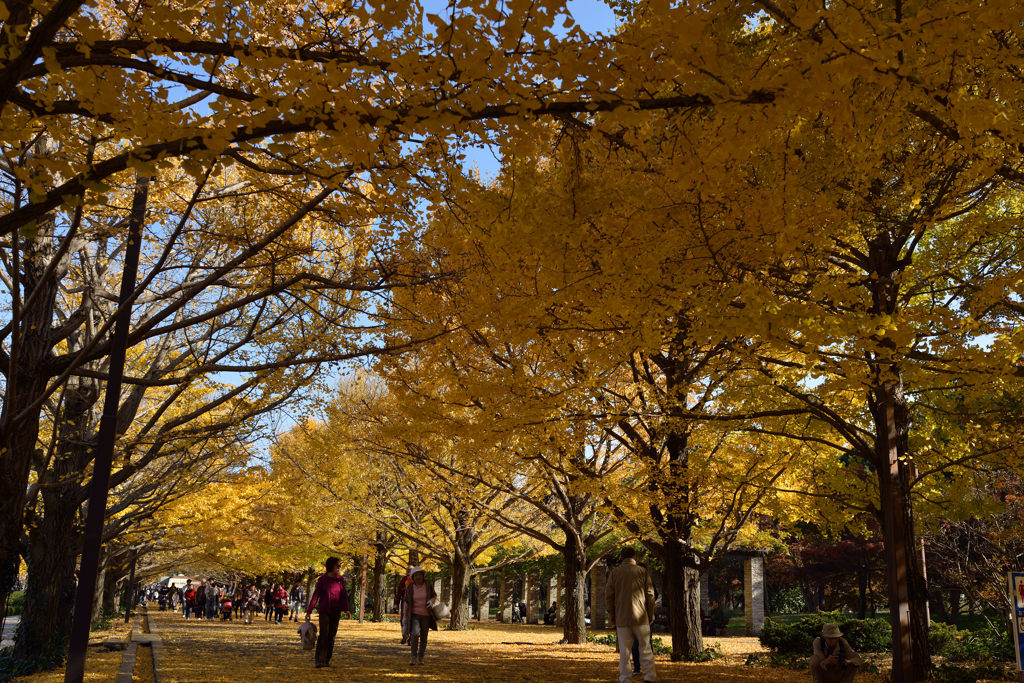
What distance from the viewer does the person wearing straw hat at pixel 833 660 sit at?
7.24 m

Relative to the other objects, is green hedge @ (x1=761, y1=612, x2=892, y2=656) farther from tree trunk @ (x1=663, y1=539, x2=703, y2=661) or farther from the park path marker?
the park path marker

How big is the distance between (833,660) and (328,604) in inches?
260

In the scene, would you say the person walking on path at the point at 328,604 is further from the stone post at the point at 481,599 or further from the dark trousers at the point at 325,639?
the stone post at the point at 481,599

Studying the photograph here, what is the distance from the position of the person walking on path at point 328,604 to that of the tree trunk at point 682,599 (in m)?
5.25

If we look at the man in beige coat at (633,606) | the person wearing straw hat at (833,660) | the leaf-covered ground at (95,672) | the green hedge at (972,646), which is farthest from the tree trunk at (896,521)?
the leaf-covered ground at (95,672)

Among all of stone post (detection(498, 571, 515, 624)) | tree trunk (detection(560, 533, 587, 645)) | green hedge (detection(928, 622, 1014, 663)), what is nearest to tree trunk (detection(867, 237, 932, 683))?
green hedge (detection(928, 622, 1014, 663))

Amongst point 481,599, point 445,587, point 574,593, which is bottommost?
point 481,599

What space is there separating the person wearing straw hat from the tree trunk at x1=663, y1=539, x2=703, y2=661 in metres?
4.68

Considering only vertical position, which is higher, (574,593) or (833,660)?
(833,660)

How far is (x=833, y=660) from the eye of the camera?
285 inches

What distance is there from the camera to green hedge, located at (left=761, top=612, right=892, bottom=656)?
14.5 m

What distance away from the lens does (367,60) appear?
453 cm

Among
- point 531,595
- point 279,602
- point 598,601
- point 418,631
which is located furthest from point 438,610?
point 531,595

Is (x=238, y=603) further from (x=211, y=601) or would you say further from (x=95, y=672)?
(x=95, y=672)
